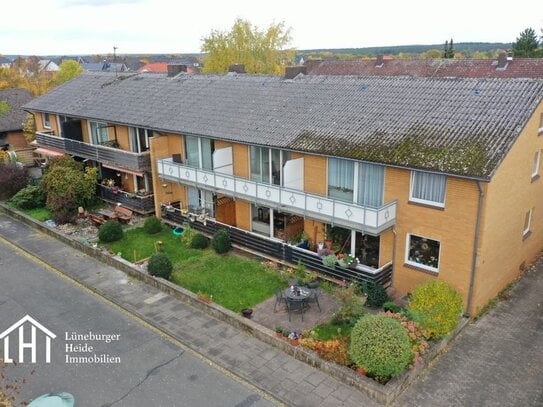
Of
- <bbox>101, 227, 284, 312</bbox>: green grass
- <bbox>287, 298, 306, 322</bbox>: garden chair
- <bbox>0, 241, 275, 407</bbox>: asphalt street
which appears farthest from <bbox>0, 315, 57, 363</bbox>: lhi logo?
<bbox>287, 298, 306, 322</bbox>: garden chair

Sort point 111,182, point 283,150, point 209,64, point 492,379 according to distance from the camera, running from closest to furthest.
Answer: point 492,379
point 283,150
point 111,182
point 209,64

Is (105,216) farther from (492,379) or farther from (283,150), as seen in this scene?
(492,379)

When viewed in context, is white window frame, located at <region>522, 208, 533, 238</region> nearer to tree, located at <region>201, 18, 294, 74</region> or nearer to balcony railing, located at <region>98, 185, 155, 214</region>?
balcony railing, located at <region>98, 185, 155, 214</region>

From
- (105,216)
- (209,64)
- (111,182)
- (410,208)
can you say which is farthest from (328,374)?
(209,64)

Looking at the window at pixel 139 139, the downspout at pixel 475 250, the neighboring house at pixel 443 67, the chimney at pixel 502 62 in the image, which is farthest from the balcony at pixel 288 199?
the chimney at pixel 502 62

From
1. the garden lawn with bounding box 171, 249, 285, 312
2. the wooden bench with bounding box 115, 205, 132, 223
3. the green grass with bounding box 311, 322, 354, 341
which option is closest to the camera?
the green grass with bounding box 311, 322, 354, 341

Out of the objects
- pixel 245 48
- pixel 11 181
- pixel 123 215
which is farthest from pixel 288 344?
pixel 245 48

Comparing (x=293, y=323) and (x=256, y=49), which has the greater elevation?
(x=256, y=49)
